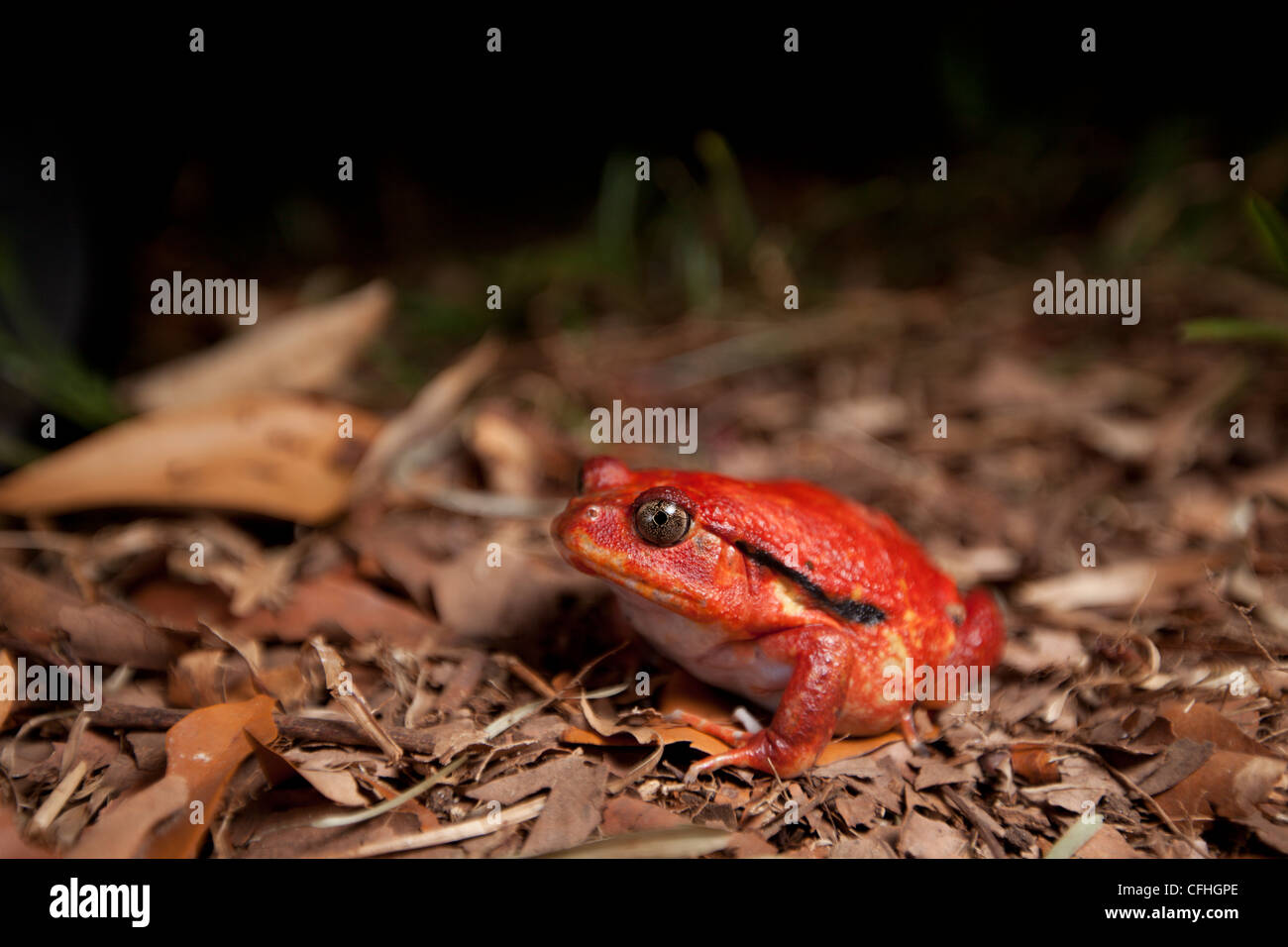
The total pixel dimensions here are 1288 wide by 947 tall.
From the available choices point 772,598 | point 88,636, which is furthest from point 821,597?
point 88,636

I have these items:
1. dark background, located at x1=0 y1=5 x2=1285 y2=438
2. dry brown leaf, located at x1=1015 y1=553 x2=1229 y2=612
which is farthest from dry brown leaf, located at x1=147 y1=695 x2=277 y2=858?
dark background, located at x1=0 y1=5 x2=1285 y2=438

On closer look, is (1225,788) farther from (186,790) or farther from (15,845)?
(15,845)

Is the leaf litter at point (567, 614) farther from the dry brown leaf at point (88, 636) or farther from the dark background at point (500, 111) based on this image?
the dark background at point (500, 111)

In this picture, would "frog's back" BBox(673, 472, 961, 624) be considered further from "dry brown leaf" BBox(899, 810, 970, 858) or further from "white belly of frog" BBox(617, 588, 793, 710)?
"dry brown leaf" BBox(899, 810, 970, 858)

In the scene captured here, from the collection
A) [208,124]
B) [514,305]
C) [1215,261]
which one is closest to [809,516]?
[514,305]

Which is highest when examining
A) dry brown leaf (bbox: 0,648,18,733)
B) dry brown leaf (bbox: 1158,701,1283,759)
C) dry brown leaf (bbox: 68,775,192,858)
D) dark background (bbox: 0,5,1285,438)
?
dark background (bbox: 0,5,1285,438)
